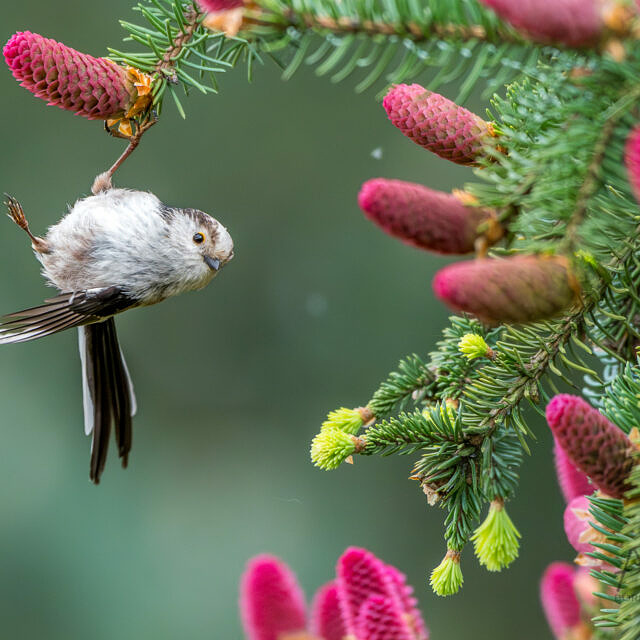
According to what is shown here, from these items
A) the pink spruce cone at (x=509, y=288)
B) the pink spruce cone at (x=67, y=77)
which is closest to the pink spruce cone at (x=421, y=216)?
the pink spruce cone at (x=509, y=288)

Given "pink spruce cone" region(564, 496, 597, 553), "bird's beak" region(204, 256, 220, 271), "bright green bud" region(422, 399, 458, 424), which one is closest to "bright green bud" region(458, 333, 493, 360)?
"bright green bud" region(422, 399, 458, 424)

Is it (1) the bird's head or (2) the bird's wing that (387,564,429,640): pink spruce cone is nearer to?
(2) the bird's wing

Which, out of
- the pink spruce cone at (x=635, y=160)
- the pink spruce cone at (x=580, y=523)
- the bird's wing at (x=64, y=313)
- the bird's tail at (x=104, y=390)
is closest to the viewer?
the pink spruce cone at (x=635, y=160)

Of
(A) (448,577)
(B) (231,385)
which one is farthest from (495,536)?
(B) (231,385)

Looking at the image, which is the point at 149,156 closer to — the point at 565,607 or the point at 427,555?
the point at 427,555

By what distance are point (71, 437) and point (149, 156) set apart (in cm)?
113

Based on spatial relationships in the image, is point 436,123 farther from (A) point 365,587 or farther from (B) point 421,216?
(A) point 365,587

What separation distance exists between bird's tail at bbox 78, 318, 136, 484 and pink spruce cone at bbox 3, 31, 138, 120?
0.83m

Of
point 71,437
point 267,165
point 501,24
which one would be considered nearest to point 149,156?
point 267,165

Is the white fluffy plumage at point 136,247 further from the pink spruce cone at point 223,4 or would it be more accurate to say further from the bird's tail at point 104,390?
the pink spruce cone at point 223,4

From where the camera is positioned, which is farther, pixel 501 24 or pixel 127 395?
pixel 127 395

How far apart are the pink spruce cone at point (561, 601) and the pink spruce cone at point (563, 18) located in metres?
0.36

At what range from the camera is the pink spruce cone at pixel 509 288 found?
0.41 metres

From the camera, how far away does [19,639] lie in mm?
2648
